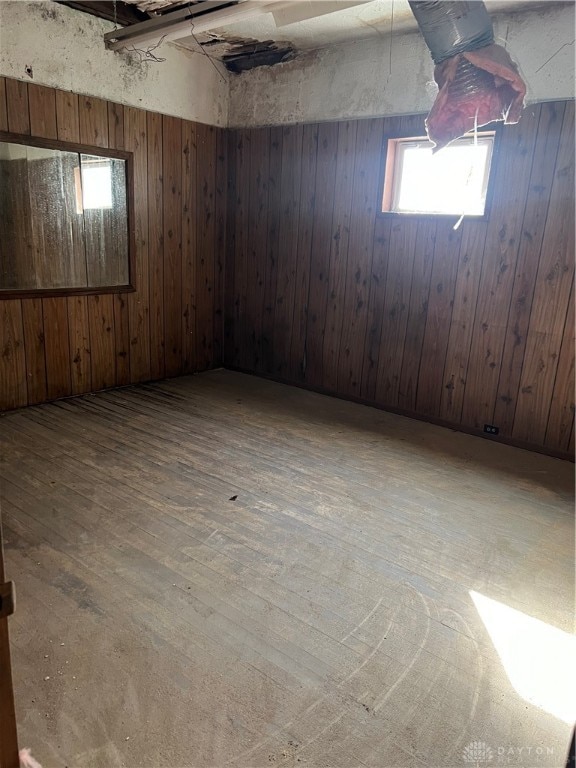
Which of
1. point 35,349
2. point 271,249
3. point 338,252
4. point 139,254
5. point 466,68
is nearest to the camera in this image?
point 466,68

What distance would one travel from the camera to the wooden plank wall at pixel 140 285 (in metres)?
3.86

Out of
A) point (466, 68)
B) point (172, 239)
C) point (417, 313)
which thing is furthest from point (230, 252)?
point (466, 68)

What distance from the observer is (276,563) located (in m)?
2.30

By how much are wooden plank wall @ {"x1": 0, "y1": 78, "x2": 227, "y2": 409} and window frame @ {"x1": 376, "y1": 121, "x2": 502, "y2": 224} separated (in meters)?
1.75

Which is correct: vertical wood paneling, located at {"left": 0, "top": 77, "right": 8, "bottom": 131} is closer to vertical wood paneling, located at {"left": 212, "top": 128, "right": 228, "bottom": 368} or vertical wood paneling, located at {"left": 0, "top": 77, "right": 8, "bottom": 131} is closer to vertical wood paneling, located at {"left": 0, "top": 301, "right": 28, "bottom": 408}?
vertical wood paneling, located at {"left": 0, "top": 301, "right": 28, "bottom": 408}

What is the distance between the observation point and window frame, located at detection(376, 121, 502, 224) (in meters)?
3.50

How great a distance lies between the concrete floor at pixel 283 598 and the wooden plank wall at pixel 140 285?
2.23ft

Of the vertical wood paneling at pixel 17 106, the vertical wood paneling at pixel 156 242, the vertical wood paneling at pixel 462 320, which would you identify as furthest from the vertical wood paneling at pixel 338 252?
the vertical wood paneling at pixel 17 106

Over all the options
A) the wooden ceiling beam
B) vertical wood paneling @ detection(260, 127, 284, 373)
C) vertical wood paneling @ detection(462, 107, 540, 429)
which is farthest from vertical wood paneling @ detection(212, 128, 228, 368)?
vertical wood paneling @ detection(462, 107, 540, 429)

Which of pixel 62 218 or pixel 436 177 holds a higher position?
pixel 436 177

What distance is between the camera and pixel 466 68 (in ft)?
8.04

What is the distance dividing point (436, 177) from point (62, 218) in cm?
277

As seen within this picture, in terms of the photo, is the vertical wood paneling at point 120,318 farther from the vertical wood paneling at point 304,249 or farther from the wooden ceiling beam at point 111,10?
the vertical wood paneling at point 304,249

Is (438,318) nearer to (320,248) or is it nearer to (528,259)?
(528,259)
